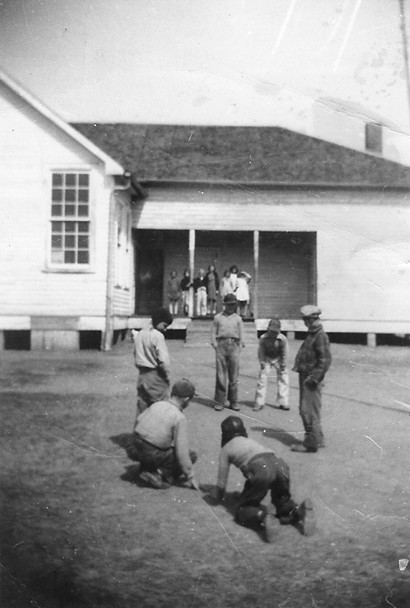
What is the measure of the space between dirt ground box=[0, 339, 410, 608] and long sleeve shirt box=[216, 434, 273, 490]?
302 millimetres

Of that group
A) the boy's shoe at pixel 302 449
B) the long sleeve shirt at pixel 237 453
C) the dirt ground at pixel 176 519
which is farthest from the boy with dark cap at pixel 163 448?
the boy's shoe at pixel 302 449

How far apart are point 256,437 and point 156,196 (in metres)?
10.8

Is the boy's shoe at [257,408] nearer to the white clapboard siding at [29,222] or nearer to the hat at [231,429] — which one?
the white clapboard siding at [29,222]

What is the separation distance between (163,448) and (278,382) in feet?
10.7

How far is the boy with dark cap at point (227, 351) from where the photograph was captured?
24.7ft

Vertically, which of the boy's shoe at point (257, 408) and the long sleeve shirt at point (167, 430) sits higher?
the long sleeve shirt at point (167, 430)

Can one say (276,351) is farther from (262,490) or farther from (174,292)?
(174,292)

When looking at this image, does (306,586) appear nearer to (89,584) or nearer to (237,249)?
(89,584)

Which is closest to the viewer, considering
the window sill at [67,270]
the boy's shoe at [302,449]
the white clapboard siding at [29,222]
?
the white clapboard siding at [29,222]

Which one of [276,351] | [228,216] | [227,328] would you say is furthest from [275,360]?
[228,216]

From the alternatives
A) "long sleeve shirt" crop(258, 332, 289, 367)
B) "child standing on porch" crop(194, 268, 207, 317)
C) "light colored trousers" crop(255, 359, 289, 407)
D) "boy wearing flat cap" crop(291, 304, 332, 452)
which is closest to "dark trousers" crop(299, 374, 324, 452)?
"boy wearing flat cap" crop(291, 304, 332, 452)

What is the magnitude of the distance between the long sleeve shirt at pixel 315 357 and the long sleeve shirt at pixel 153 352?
166cm

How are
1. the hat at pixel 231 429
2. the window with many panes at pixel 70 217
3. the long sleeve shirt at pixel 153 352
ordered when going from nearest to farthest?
the hat at pixel 231 429 < the long sleeve shirt at pixel 153 352 < the window with many panes at pixel 70 217

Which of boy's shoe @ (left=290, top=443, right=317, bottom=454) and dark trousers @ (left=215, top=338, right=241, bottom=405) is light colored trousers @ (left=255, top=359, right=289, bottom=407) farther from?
boy's shoe @ (left=290, top=443, right=317, bottom=454)
